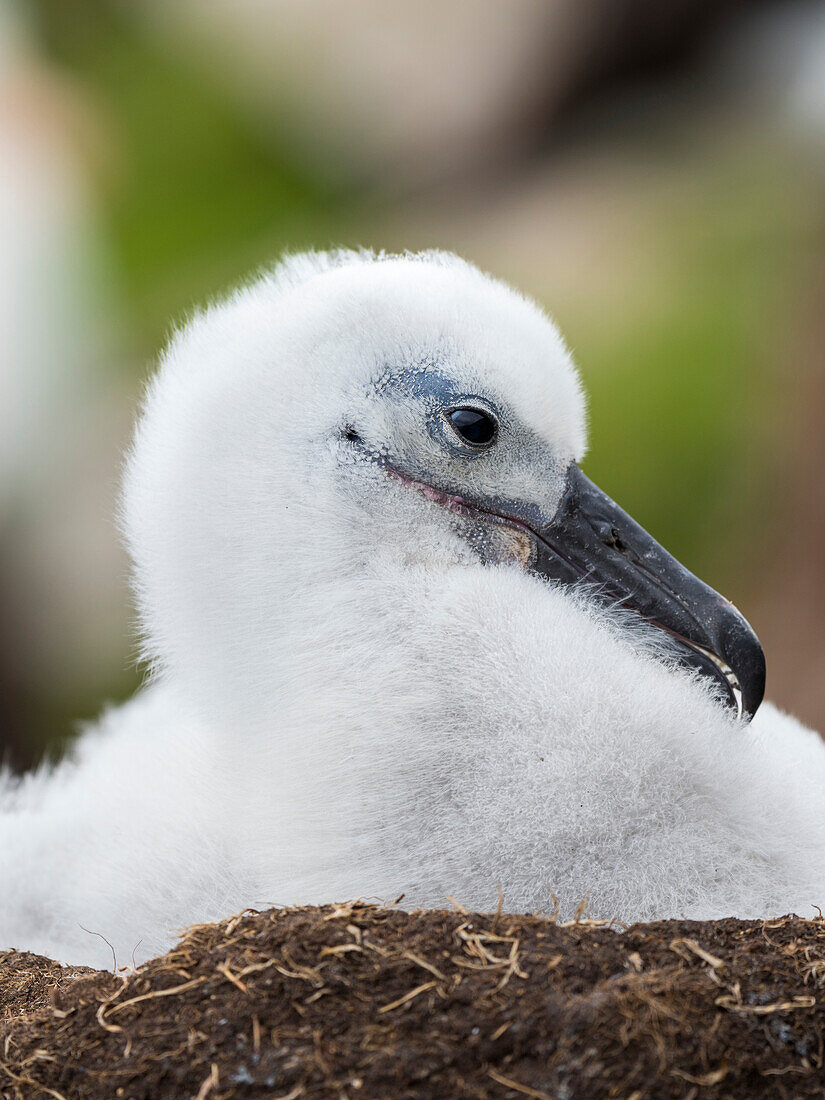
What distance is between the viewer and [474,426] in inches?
99.0

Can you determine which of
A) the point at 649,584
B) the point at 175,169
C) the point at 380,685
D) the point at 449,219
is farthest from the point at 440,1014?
the point at 449,219

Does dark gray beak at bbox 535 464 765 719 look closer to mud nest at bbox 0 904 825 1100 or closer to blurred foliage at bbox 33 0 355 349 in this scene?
mud nest at bbox 0 904 825 1100

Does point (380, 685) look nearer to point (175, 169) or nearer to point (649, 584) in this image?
point (649, 584)

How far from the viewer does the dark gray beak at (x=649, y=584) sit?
247cm

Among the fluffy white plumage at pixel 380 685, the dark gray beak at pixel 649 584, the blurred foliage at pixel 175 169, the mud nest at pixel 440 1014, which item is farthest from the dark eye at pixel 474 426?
the blurred foliage at pixel 175 169

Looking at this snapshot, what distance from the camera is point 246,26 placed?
862cm

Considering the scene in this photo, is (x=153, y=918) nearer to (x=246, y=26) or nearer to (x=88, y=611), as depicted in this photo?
(x=88, y=611)

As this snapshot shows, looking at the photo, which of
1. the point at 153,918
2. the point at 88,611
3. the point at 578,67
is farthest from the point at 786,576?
the point at 153,918

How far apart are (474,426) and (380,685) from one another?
59 cm

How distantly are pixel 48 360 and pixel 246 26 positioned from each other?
9.66 ft

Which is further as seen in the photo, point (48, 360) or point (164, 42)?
point (164, 42)

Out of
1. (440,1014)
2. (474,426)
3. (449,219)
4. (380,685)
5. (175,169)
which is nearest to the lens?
(440,1014)

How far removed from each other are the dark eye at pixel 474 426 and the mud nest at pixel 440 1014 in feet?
3.32

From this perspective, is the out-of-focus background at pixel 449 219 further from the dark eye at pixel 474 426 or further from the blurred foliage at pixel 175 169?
the dark eye at pixel 474 426
